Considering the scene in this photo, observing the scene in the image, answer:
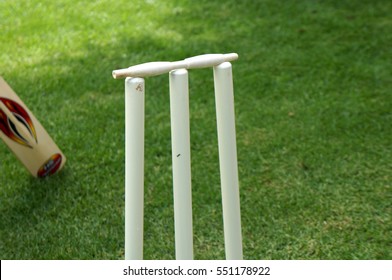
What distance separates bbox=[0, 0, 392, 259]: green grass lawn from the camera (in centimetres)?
288

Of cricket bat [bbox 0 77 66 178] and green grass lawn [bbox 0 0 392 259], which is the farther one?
cricket bat [bbox 0 77 66 178]

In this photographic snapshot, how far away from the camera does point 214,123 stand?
3.80 meters

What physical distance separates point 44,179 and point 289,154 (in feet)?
4.33

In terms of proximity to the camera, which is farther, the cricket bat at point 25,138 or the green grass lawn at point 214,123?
the cricket bat at point 25,138

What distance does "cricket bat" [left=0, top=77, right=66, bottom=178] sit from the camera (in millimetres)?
3049

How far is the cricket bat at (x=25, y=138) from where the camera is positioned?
10.0ft

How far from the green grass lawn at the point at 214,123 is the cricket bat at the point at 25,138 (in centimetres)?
10

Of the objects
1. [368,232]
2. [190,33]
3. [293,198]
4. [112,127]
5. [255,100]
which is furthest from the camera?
[190,33]

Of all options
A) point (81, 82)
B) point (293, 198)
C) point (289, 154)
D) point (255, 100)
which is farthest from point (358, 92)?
point (81, 82)

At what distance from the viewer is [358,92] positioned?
13.5 feet

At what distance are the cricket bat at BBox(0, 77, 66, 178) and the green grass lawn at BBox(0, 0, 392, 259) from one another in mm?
97

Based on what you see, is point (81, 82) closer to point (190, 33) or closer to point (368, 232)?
point (190, 33)

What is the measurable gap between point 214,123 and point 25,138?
117cm

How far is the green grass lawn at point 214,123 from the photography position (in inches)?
113
